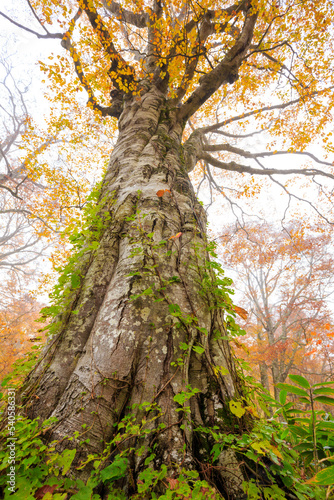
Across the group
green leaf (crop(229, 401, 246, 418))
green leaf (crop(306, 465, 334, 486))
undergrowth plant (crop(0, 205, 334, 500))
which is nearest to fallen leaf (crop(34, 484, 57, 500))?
undergrowth plant (crop(0, 205, 334, 500))

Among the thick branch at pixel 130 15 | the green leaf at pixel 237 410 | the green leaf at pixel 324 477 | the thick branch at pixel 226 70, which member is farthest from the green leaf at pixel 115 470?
the thick branch at pixel 130 15

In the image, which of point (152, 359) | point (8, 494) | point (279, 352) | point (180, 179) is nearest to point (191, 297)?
point (152, 359)

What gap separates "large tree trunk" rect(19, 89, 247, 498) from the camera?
1032 millimetres

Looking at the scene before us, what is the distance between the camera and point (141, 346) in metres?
1.25

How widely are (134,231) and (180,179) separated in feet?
3.93

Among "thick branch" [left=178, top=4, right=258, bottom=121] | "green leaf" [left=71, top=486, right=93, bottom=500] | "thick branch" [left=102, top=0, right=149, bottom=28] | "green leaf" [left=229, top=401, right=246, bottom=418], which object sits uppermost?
"thick branch" [left=102, top=0, right=149, bottom=28]

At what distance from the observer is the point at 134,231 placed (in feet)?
5.92

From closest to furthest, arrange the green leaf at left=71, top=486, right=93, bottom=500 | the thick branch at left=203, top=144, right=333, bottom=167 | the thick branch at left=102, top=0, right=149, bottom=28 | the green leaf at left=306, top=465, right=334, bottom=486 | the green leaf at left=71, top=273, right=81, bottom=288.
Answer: the green leaf at left=306, top=465, right=334, bottom=486
the green leaf at left=71, top=486, right=93, bottom=500
the green leaf at left=71, top=273, right=81, bottom=288
the thick branch at left=203, top=144, right=333, bottom=167
the thick branch at left=102, top=0, right=149, bottom=28

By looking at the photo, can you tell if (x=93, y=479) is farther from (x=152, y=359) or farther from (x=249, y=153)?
(x=249, y=153)

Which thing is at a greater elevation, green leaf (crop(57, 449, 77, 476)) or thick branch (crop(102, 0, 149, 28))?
thick branch (crop(102, 0, 149, 28))

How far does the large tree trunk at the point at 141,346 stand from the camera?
1.03 m

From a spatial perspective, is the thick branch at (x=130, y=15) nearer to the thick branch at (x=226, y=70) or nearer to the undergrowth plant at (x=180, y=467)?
the thick branch at (x=226, y=70)

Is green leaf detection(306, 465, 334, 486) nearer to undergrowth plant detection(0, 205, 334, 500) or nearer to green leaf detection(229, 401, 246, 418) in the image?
undergrowth plant detection(0, 205, 334, 500)

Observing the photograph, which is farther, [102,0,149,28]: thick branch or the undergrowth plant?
[102,0,149,28]: thick branch
